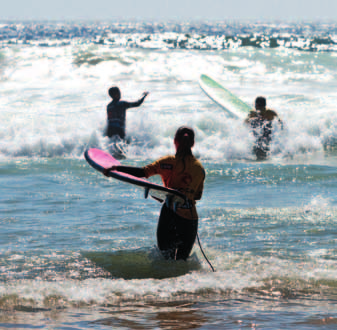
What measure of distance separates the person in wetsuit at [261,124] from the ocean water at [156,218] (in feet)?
1.01

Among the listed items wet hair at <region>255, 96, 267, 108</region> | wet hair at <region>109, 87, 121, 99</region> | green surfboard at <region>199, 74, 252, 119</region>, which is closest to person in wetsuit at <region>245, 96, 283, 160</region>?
wet hair at <region>255, 96, 267, 108</region>

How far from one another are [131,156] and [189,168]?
782 centimetres

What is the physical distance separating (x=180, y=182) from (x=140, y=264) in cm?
111


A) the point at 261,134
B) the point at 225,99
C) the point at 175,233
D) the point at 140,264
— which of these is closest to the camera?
the point at 175,233

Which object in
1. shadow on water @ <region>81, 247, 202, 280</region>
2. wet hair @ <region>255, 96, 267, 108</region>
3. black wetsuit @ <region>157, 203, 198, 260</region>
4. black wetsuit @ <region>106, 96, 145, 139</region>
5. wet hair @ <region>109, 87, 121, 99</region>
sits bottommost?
shadow on water @ <region>81, 247, 202, 280</region>

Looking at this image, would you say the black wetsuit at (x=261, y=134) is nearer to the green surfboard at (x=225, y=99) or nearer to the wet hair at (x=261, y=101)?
the wet hair at (x=261, y=101)

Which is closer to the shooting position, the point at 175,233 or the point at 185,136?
the point at 185,136

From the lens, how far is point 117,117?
12.0 m

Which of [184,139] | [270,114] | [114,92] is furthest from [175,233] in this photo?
[270,114]

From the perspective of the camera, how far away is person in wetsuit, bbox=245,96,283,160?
11.9 meters

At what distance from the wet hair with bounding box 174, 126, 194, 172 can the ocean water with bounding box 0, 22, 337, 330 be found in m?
1.15

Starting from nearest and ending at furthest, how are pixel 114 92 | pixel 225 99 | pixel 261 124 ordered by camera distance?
pixel 114 92 < pixel 261 124 < pixel 225 99

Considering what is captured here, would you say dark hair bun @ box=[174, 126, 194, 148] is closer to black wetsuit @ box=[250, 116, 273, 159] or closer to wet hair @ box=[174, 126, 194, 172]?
wet hair @ box=[174, 126, 194, 172]

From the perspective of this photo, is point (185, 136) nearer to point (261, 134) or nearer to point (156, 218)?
point (156, 218)
